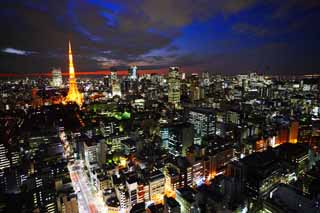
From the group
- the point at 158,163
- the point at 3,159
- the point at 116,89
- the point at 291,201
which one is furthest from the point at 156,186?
the point at 116,89

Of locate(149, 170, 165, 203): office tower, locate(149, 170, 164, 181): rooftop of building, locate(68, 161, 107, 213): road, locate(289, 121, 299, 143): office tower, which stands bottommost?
locate(68, 161, 107, 213): road

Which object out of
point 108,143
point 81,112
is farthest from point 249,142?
point 81,112

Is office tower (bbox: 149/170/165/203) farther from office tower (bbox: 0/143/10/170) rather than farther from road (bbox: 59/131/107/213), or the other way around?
office tower (bbox: 0/143/10/170)

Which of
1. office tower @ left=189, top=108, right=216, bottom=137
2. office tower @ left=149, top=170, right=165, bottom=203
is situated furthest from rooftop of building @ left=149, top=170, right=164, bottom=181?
office tower @ left=189, top=108, right=216, bottom=137

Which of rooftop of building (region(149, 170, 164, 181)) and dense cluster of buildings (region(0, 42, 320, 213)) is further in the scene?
rooftop of building (region(149, 170, 164, 181))

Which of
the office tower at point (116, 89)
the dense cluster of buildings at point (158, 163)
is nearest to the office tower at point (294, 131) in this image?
the dense cluster of buildings at point (158, 163)

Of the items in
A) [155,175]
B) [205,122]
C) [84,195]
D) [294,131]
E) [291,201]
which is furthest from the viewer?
[205,122]

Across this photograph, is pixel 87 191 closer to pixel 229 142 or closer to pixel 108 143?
pixel 108 143

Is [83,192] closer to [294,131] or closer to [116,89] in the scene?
[294,131]

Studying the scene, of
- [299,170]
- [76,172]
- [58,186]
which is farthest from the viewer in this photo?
[76,172]

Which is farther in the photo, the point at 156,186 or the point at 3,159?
the point at 3,159

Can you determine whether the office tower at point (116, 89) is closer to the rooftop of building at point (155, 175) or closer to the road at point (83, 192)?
the road at point (83, 192)
